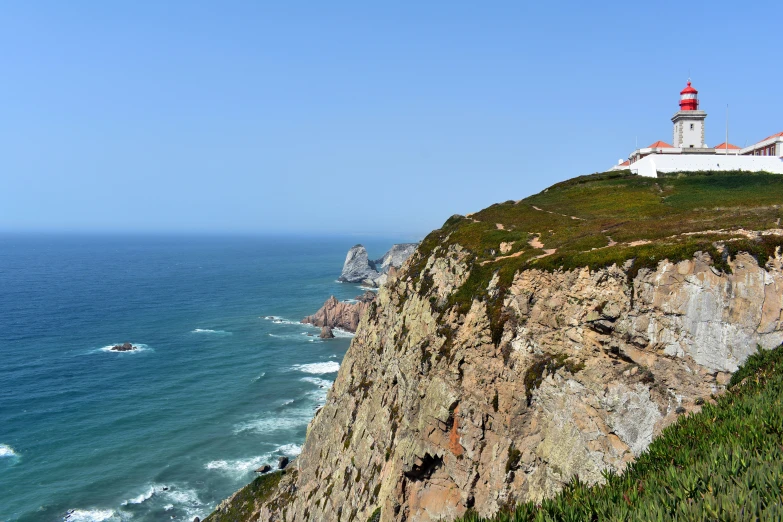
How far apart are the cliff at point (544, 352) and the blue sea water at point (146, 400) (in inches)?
761

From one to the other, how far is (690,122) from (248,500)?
6515 centimetres

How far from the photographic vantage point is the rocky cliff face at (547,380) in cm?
2172

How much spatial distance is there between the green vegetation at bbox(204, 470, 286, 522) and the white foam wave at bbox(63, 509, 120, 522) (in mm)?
10479

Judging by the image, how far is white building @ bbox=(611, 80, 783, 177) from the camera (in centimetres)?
5141

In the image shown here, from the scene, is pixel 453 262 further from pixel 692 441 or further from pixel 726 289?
pixel 692 441

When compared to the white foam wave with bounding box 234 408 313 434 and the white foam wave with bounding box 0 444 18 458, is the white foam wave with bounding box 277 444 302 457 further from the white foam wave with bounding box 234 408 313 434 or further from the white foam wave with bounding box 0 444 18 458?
the white foam wave with bounding box 0 444 18 458

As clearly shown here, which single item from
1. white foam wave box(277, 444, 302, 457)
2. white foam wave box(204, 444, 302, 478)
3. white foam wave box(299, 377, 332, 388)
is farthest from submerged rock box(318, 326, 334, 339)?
white foam wave box(204, 444, 302, 478)

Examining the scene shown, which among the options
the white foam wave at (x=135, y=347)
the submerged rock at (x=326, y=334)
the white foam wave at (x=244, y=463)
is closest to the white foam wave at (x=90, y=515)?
the white foam wave at (x=244, y=463)

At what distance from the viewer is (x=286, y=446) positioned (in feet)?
208

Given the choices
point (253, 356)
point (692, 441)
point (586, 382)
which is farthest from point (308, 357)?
point (692, 441)

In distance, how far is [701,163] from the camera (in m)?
54.1

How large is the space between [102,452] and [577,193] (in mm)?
63262

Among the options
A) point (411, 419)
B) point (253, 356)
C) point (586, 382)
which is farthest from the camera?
point (253, 356)

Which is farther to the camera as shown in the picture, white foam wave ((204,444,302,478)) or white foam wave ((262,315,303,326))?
white foam wave ((262,315,303,326))
